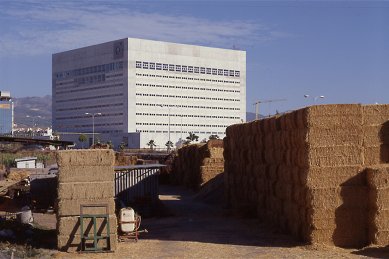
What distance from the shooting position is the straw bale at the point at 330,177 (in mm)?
18500

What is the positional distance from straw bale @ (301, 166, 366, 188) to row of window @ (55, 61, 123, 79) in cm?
14084

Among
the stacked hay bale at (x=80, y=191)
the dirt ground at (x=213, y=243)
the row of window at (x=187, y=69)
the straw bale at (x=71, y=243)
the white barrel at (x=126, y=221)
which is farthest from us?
the row of window at (x=187, y=69)

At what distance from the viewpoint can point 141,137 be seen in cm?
14975

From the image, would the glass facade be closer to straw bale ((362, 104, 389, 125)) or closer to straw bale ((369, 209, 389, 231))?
straw bale ((362, 104, 389, 125))

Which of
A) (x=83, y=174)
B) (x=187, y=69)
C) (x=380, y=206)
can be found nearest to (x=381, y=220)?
(x=380, y=206)

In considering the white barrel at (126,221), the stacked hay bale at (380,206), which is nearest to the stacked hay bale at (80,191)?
the white barrel at (126,221)

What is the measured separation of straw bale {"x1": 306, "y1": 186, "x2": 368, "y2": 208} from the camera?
18453 mm

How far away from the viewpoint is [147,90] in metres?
159

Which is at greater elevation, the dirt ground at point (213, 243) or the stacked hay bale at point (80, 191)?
the stacked hay bale at point (80, 191)

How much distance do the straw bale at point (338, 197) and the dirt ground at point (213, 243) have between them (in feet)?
4.21

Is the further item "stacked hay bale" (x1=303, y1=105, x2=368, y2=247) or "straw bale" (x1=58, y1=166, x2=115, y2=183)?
"straw bale" (x1=58, y1=166, x2=115, y2=183)

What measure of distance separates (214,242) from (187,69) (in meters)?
150

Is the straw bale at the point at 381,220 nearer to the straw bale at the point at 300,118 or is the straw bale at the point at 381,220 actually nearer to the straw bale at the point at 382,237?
the straw bale at the point at 382,237

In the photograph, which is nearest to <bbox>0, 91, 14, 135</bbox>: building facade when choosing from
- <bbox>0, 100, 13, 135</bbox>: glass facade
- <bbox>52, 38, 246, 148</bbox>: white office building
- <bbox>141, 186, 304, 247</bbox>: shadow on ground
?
<bbox>0, 100, 13, 135</bbox>: glass facade
